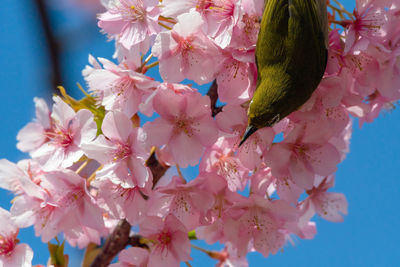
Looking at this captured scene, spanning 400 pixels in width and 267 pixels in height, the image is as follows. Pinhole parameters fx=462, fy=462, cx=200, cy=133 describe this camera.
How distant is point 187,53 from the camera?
1574 mm

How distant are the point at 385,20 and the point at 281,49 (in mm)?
497

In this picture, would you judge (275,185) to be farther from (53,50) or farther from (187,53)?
(53,50)

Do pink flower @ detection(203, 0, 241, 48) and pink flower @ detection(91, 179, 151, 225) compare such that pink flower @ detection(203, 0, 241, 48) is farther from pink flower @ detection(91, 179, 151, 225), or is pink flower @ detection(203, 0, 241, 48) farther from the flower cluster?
pink flower @ detection(91, 179, 151, 225)

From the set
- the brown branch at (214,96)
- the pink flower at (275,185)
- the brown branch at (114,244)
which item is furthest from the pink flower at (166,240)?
the brown branch at (214,96)

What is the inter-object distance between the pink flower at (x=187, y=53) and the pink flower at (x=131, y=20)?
8cm

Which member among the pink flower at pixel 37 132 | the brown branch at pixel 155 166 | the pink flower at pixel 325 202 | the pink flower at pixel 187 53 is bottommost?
the pink flower at pixel 325 202

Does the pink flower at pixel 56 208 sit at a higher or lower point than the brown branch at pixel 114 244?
higher

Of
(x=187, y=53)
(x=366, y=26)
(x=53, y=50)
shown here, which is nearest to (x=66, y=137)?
(x=187, y=53)

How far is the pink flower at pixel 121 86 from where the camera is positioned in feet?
5.14

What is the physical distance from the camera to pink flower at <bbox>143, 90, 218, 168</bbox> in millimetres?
1560

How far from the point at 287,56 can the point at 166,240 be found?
798 millimetres

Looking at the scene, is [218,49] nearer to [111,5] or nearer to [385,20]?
[111,5]

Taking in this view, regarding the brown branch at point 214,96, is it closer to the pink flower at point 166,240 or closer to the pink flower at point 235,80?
the pink flower at point 235,80

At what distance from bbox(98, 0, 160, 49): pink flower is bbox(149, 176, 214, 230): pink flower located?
0.51 meters
